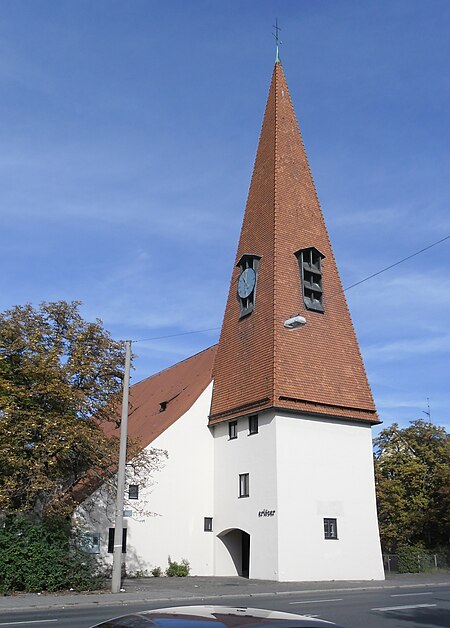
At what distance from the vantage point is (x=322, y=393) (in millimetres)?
27172

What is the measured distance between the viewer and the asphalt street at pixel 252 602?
39.8ft

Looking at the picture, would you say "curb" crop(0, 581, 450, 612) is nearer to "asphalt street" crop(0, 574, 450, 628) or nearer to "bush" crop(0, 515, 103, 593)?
"asphalt street" crop(0, 574, 450, 628)

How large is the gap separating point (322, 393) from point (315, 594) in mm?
9717

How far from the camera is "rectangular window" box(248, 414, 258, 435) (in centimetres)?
2702

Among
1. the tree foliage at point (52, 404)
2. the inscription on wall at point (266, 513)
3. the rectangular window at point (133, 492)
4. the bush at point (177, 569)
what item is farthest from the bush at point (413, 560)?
the tree foliage at point (52, 404)

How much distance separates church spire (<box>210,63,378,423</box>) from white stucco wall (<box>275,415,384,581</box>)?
3.75ft

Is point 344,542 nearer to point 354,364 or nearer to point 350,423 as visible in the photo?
point 350,423

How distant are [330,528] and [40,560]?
12.2m

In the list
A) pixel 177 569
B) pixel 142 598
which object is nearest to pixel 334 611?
pixel 142 598

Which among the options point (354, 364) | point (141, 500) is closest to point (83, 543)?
point (141, 500)

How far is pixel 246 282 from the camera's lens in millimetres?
30969

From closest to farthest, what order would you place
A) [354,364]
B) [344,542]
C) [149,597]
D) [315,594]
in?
[149,597]
[315,594]
[344,542]
[354,364]

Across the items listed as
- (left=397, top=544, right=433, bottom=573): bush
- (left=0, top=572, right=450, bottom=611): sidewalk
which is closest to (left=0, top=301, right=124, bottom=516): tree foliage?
(left=0, top=572, right=450, bottom=611): sidewalk

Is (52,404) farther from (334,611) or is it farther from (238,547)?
(238,547)
